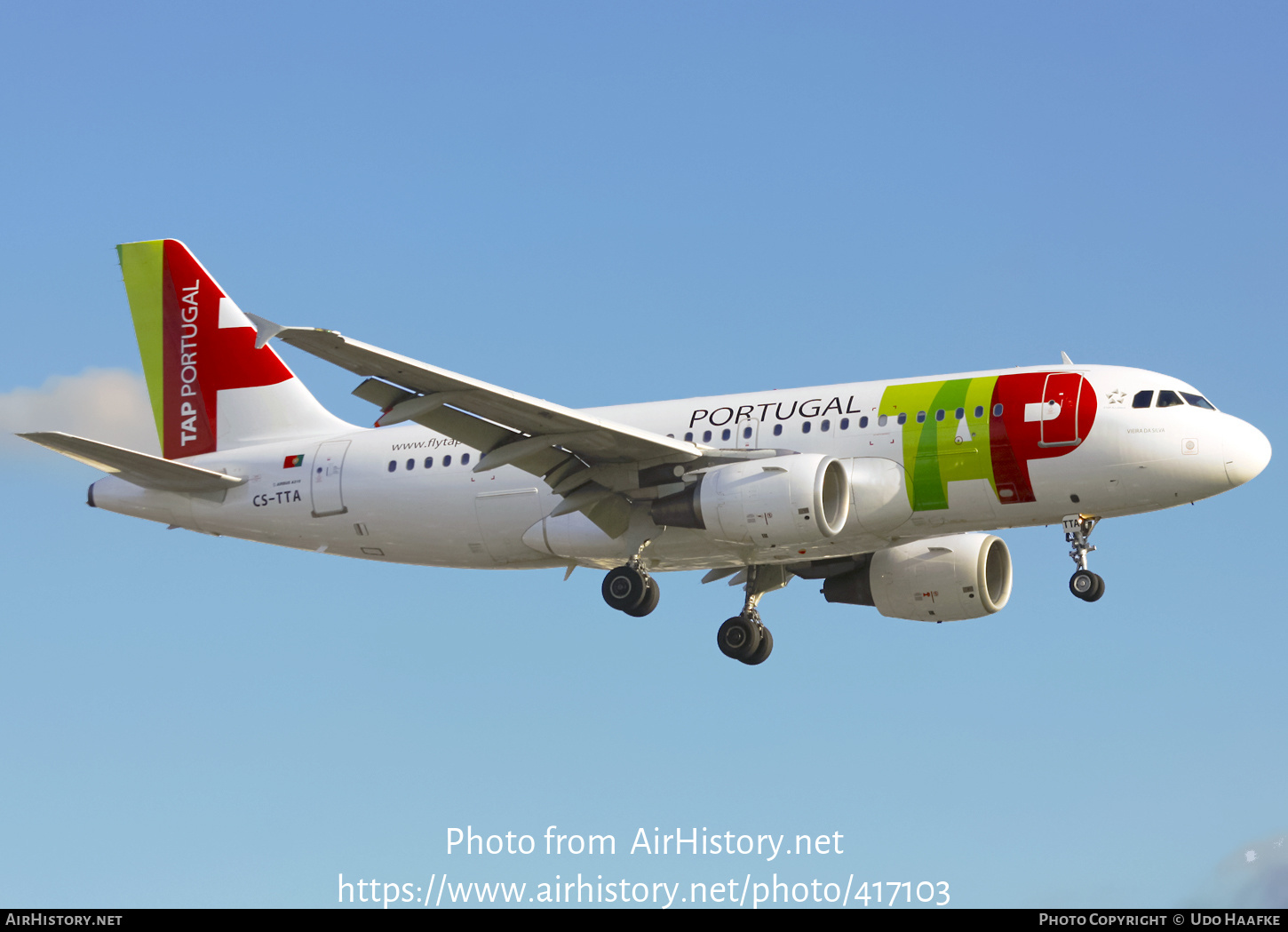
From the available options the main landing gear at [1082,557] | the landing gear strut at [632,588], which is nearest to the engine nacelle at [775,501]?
the landing gear strut at [632,588]

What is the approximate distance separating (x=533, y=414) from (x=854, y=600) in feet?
33.6

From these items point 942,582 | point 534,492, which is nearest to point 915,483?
point 942,582

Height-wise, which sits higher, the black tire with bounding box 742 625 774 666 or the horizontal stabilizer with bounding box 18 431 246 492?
the horizontal stabilizer with bounding box 18 431 246 492

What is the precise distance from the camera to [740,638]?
118 ft

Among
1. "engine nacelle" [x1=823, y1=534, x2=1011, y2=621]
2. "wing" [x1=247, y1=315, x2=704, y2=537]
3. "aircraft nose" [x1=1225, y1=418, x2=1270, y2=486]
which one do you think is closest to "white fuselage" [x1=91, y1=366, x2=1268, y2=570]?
"aircraft nose" [x1=1225, y1=418, x2=1270, y2=486]

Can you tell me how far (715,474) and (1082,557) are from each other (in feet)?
23.4

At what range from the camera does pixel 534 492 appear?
111 ft

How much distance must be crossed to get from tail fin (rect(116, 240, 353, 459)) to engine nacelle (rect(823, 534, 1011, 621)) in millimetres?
12561

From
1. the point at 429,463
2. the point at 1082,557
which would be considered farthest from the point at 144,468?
the point at 1082,557

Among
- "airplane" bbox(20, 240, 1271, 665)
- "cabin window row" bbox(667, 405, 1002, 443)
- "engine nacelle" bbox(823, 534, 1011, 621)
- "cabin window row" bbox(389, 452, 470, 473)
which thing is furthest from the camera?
"engine nacelle" bbox(823, 534, 1011, 621)

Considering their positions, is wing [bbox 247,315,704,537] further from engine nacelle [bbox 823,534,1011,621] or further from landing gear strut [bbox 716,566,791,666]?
engine nacelle [bbox 823,534,1011,621]

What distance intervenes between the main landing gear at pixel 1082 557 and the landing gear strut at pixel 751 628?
7446mm

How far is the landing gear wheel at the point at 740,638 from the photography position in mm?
35938

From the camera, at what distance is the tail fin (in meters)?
38.1
